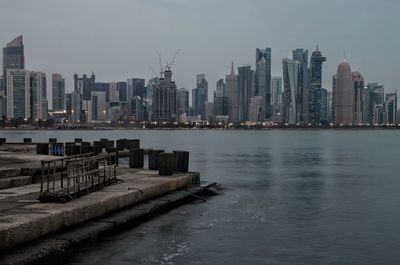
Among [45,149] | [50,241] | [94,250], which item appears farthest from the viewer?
[45,149]

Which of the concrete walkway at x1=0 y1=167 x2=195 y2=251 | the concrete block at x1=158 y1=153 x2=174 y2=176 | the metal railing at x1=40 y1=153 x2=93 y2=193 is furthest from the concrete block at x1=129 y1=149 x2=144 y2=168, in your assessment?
the concrete walkway at x1=0 y1=167 x2=195 y2=251

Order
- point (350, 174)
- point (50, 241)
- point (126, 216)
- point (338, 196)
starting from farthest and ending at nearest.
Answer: point (350, 174)
point (338, 196)
point (126, 216)
point (50, 241)

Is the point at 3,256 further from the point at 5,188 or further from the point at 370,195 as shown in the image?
the point at 370,195

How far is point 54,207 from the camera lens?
1689 cm

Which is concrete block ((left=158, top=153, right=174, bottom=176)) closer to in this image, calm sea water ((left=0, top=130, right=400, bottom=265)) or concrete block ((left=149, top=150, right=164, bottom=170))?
calm sea water ((left=0, top=130, right=400, bottom=265))

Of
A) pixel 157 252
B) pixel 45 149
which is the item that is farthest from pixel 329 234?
pixel 45 149

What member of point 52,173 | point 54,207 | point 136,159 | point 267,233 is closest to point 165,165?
point 136,159

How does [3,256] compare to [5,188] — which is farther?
[5,188]

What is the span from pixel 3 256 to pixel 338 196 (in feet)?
82.6

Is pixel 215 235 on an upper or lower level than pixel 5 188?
lower

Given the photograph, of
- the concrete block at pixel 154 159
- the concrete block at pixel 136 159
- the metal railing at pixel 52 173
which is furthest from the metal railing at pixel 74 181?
the concrete block at pixel 136 159

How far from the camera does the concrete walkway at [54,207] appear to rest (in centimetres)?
1404

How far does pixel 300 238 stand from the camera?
804 inches

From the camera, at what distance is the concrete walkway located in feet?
46.1
